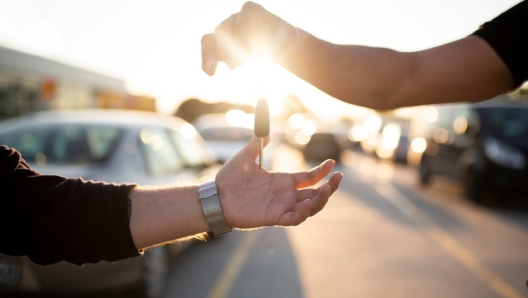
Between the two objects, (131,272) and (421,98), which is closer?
(421,98)

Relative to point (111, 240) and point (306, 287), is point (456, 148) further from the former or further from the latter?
point (111, 240)

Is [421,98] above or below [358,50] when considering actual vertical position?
below

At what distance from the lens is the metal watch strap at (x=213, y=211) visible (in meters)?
1.71

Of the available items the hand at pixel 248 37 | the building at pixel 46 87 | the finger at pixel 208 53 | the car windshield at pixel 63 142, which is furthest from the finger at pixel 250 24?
the building at pixel 46 87

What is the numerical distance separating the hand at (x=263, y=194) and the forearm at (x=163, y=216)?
98mm

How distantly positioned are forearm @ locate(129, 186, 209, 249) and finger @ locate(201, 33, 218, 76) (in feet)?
1.34

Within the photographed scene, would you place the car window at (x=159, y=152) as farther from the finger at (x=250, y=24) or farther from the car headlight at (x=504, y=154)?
the car headlight at (x=504, y=154)

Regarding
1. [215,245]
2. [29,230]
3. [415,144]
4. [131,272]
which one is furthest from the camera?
[415,144]

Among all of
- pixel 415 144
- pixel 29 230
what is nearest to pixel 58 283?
pixel 29 230

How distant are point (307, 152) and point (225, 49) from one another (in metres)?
22.7

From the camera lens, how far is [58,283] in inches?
145

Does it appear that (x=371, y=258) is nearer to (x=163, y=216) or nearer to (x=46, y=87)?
(x=163, y=216)

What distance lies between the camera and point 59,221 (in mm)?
1640

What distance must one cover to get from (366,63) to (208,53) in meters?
0.52
